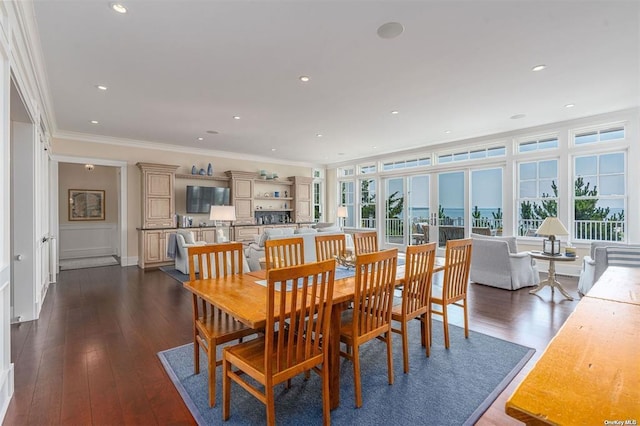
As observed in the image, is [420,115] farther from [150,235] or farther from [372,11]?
[150,235]

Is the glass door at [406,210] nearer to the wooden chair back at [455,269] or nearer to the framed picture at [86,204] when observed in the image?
the wooden chair back at [455,269]

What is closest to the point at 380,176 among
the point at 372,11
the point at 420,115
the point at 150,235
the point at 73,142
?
the point at 420,115

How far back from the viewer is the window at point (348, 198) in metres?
9.92

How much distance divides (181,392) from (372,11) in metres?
3.17

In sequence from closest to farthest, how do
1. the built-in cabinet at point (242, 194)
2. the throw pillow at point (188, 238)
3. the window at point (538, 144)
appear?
the window at point (538, 144)
the throw pillow at point (188, 238)
the built-in cabinet at point (242, 194)

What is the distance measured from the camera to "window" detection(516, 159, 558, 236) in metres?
5.88

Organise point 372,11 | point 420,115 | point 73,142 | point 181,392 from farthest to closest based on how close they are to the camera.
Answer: point 73,142 < point 420,115 < point 372,11 < point 181,392

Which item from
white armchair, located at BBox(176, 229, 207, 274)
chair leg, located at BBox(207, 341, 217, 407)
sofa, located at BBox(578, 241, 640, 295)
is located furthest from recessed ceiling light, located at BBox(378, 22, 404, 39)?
white armchair, located at BBox(176, 229, 207, 274)

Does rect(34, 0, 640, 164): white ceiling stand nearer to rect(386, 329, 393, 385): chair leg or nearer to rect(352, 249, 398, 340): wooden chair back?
rect(352, 249, 398, 340): wooden chair back

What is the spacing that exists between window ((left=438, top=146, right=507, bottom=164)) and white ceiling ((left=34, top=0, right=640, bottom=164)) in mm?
870

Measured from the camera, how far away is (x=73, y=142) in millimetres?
6258

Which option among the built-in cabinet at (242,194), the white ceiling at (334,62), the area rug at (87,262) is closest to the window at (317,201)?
the built-in cabinet at (242,194)

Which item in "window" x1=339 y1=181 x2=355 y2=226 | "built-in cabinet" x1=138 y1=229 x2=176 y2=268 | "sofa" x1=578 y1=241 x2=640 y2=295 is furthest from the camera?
"window" x1=339 y1=181 x2=355 y2=226

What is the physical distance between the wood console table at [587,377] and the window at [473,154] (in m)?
6.05
